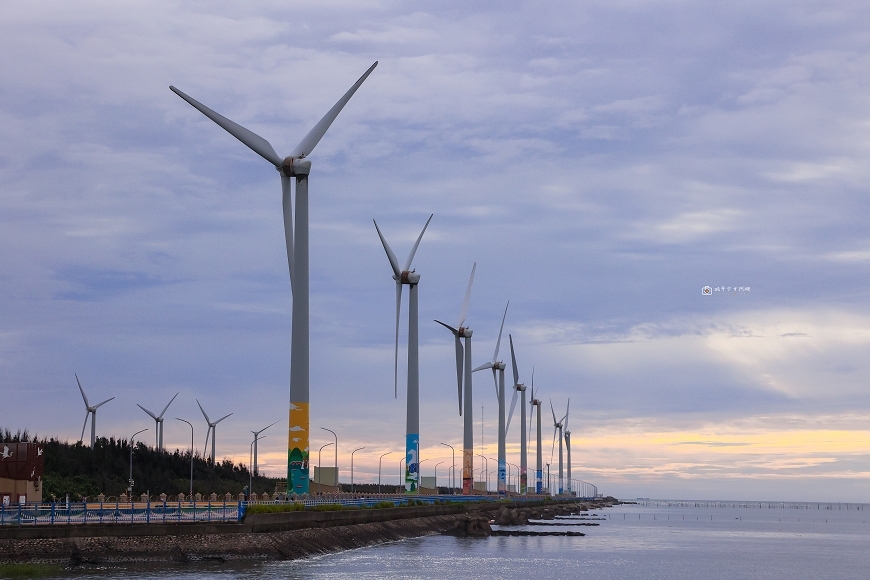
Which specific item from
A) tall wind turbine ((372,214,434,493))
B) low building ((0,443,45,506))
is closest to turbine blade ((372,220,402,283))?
tall wind turbine ((372,214,434,493))

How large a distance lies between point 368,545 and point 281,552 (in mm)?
22691

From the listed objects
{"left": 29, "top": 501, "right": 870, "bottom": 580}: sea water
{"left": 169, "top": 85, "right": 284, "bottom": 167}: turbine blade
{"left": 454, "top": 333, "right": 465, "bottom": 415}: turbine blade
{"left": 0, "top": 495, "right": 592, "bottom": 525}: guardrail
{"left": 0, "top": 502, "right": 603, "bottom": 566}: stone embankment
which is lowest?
{"left": 29, "top": 501, "right": 870, "bottom": 580}: sea water

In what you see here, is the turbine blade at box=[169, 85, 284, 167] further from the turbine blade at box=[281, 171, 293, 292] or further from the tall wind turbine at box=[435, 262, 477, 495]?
the tall wind turbine at box=[435, 262, 477, 495]

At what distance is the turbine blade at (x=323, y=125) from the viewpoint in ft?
269

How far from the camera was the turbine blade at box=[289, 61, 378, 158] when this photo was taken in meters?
81.9

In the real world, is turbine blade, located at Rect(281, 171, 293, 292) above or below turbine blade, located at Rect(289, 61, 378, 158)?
below

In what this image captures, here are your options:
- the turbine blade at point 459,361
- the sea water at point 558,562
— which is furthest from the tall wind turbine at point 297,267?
the turbine blade at point 459,361

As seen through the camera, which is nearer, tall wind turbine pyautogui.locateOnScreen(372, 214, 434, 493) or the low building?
the low building

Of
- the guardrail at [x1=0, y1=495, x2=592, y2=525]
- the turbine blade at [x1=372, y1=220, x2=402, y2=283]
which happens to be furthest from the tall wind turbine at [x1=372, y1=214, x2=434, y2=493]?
the guardrail at [x1=0, y1=495, x2=592, y2=525]

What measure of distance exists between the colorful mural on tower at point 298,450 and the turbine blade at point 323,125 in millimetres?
19794

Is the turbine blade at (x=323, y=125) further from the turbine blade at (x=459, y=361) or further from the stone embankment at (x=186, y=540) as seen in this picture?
the turbine blade at (x=459, y=361)

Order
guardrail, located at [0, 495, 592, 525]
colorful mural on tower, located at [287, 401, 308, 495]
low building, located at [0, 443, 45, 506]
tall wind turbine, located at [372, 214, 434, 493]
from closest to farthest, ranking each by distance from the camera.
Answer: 1. guardrail, located at [0, 495, 592, 525]
2. low building, located at [0, 443, 45, 506]
3. colorful mural on tower, located at [287, 401, 308, 495]
4. tall wind turbine, located at [372, 214, 434, 493]

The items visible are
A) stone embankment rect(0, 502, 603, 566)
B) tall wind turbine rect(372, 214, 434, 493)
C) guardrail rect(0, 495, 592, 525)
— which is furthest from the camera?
tall wind turbine rect(372, 214, 434, 493)

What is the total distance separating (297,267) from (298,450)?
43.8 feet
